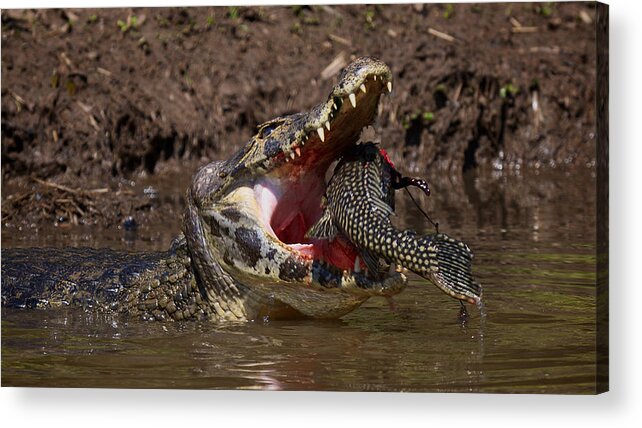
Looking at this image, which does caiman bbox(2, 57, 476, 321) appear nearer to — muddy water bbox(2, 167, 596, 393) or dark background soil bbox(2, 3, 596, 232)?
muddy water bbox(2, 167, 596, 393)

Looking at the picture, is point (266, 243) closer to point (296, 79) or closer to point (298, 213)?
point (298, 213)

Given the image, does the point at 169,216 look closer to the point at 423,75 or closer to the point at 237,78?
the point at 237,78

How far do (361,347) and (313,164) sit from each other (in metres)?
0.86

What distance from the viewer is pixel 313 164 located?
5777 millimetres

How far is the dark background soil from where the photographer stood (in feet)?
34.5

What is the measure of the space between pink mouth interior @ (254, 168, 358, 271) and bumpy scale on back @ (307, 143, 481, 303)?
69mm

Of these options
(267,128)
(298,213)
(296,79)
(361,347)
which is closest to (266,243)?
(298,213)

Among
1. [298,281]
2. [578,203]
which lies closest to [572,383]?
[298,281]

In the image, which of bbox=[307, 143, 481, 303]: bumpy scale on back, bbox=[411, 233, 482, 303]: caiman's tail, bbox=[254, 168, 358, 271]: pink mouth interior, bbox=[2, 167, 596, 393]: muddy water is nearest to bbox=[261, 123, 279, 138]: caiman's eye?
bbox=[254, 168, 358, 271]: pink mouth interior

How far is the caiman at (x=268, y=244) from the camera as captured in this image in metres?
5.41

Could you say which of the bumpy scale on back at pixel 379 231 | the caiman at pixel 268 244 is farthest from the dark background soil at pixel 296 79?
the bumpy scale on back at pixel 379 231

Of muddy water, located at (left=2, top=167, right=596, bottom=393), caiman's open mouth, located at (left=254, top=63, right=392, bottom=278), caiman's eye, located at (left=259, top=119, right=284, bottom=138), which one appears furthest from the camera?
caiman's eye, located at (left=259, top=119, right=284, bottom=138)

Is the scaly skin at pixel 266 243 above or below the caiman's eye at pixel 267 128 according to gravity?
below

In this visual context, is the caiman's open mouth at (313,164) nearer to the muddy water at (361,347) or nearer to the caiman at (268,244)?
the caiman at (268,244)
